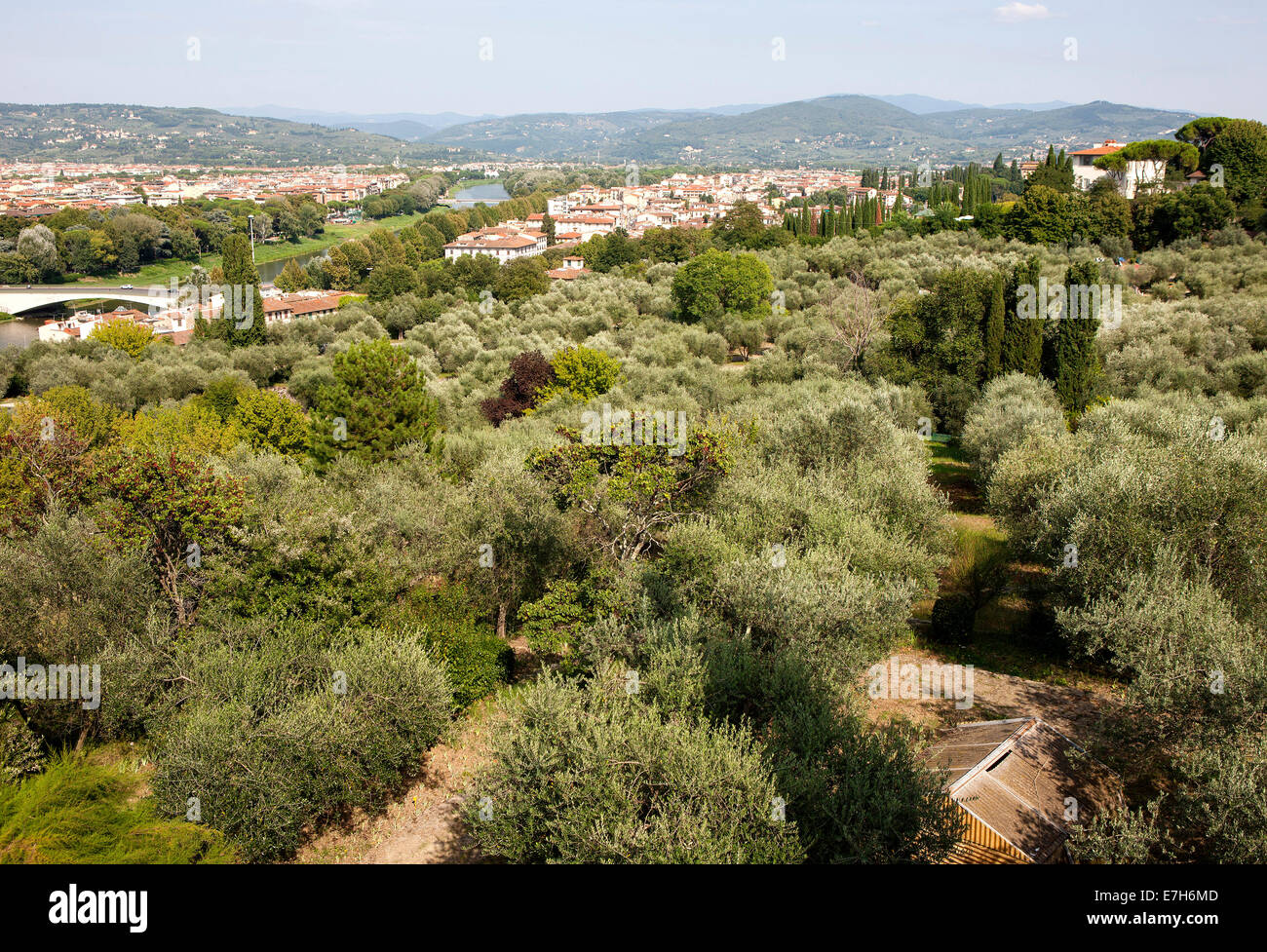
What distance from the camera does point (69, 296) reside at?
6919 cm

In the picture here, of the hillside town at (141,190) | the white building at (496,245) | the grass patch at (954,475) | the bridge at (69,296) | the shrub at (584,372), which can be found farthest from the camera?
the hillside town at (141,190)

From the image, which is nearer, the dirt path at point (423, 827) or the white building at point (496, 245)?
the dirt path at point (423, 827)

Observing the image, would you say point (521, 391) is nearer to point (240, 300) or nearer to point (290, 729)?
point (290, 729)

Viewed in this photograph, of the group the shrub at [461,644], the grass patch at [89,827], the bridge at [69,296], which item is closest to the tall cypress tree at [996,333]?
the shrub at [461,644]

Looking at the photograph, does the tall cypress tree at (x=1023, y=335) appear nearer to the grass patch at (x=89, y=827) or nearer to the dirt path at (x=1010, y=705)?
the dirt path at (x=1010, y=705)

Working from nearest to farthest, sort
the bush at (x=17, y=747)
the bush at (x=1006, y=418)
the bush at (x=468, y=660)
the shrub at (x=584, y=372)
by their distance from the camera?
the bush at (x=17, y=747)
the bush at (x=468, y=660)
the bush at (x=1006, y=418)
the shrub at (x=584, y=372)

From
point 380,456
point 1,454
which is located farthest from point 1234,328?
point 1,454

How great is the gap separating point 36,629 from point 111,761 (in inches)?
99.0

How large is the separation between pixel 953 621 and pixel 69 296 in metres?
79.7

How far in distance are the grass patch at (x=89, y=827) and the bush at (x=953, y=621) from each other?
1340 cm

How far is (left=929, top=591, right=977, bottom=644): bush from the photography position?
16.2m

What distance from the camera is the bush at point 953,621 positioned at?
53.3 ft

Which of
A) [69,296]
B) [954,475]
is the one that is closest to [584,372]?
[954,475]
